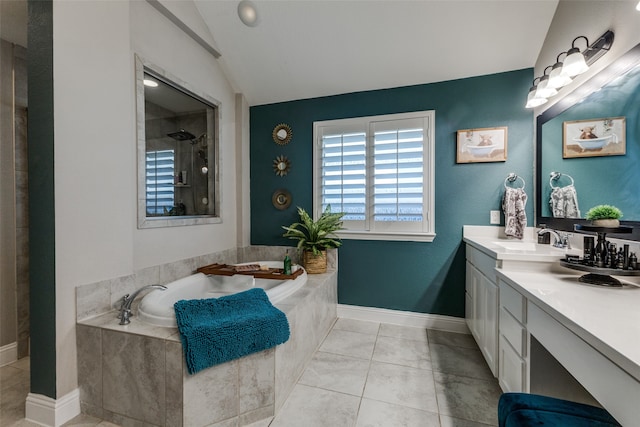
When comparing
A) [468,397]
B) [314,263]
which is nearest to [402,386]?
[468,397]

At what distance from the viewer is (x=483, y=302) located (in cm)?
194

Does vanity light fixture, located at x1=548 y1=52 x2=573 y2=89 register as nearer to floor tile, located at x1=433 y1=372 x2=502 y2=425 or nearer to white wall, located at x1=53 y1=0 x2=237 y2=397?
floor tile, located at x1=433 y1=372 x2=502 y2=425

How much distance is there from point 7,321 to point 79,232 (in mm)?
1248

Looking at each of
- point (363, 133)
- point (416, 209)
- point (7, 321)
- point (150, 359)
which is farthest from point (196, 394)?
point (363, 133)

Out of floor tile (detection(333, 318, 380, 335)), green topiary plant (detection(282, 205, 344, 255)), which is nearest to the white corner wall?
green topiary plant (detection(282, 205, 344, 255))

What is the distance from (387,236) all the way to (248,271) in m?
1.40

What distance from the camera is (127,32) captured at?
176cm

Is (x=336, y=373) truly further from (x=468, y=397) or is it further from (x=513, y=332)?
(x=513, y=332)

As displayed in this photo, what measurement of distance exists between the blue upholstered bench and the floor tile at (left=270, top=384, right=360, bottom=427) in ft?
2.82

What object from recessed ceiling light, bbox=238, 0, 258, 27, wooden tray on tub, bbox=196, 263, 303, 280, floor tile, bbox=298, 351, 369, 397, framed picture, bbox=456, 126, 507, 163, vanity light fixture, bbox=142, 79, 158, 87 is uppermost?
recessed ceiling light, bbox=238, 0, 258, 27

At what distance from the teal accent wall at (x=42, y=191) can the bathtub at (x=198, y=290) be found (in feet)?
1.52

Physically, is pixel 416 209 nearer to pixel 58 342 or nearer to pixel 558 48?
pixel 558 48

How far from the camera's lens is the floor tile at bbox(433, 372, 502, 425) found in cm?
150

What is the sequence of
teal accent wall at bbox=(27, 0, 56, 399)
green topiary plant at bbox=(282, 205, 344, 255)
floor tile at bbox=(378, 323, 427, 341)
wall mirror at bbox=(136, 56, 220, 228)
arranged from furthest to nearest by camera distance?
green topiary plant at bbox=(282, 205, 344, 255), floor tile at bbox=(378, 323, 427, 341), wall mirror at bbox=(136, 56, 220, 228), teal accent wall at bbox=(27, 0, 56, 399)
